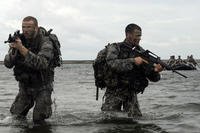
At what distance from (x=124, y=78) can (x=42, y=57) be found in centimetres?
187

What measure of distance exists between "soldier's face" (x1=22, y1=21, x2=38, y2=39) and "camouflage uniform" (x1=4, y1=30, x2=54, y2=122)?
167 mm

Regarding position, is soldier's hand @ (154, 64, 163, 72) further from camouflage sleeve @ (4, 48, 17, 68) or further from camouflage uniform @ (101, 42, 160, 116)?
camouflage sleeve @ (4, 48, 17, 68)

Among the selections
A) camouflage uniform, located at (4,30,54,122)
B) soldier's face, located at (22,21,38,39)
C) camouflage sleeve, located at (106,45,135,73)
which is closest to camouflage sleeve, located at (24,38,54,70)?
camouflage uniform, located at (4,30,54,122)

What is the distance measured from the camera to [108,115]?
35.1ft

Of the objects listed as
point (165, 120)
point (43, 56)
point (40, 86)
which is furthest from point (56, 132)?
point (165, 120)

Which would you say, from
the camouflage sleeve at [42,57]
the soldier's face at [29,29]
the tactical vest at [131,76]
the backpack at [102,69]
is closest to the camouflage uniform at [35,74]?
the camouflage sleeve at [42,57]

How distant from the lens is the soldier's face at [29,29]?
8914 millimetres

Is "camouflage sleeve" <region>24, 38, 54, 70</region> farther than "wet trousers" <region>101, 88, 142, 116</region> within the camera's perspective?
No

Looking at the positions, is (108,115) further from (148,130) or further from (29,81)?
(29,81)

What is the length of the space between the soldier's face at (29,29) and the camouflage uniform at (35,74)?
0.55 feet

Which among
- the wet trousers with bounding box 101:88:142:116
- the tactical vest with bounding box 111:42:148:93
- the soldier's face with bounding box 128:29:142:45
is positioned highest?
the soldier's face with bounding box 128:29:142:45

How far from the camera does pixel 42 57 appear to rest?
8828 mm

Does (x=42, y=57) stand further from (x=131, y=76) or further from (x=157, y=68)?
(x=157, y=68)

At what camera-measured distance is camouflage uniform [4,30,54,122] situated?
348 inches
